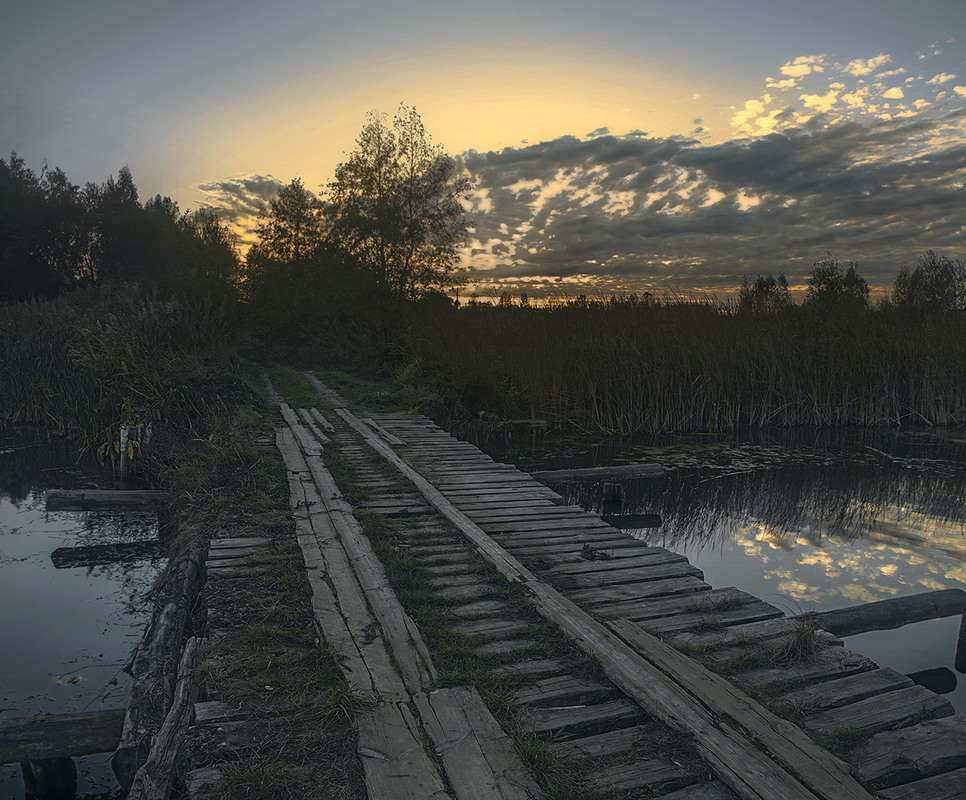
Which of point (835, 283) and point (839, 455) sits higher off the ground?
point (835, 283)

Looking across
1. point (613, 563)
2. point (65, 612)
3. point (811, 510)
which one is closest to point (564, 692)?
point (613, 563)

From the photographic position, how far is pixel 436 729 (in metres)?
2.11

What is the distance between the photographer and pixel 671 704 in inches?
88.3

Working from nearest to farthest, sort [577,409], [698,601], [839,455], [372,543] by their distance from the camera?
[698,601] < [372,543] < [839,455] < [577,409]

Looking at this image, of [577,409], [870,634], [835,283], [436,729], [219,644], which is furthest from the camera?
[835,283]

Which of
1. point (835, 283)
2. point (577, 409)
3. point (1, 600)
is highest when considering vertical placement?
point (835, 283)

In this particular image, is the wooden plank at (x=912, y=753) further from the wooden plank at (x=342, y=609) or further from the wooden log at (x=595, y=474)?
A: the wooden log at (x=595, y=474)

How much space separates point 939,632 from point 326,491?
4982 mm

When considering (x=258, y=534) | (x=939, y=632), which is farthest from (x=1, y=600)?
(x=939, y=632)

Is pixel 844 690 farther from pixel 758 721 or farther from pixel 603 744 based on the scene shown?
pixel 603 744

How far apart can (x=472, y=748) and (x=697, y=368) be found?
10.5 metres

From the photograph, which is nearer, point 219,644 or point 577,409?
point 219,644

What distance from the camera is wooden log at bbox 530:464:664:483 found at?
757cm

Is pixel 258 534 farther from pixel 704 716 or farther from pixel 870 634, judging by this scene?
pixel 870 634
